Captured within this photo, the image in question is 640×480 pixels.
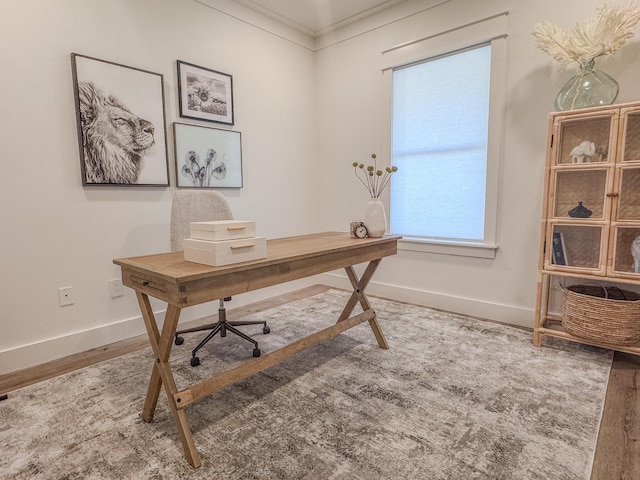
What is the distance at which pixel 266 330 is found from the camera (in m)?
2.62

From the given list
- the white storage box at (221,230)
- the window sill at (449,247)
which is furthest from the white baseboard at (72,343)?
the window sill at (449,247)

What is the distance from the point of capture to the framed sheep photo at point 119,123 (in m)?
2.27

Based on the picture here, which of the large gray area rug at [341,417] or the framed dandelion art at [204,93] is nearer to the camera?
the large gray area rug at [341,417]

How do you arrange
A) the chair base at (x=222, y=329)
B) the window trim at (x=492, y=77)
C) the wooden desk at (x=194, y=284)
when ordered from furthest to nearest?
the window trim at (x=492, y=77) < the chair base at (x=222, y=329) < the wooden desk at (x=194, y=284)

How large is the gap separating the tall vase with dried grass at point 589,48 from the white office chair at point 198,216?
2408mm

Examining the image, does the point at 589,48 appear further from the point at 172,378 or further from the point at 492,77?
the point at 172,378

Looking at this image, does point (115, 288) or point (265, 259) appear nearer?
point (265, 259)

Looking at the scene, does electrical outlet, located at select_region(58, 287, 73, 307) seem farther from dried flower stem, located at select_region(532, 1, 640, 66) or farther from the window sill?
dried flower stem, located at select_region(532, 1, 640, 66)

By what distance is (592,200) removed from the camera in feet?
7.51

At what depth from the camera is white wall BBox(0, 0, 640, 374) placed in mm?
2104

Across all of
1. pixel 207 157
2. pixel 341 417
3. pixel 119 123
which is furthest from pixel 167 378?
pixel 207 157

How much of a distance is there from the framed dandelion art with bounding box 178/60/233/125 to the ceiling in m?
0.76

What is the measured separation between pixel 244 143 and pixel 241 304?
1.52m

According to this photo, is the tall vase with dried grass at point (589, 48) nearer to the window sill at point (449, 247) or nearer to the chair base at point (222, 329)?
the window sill at point (449, 247)
